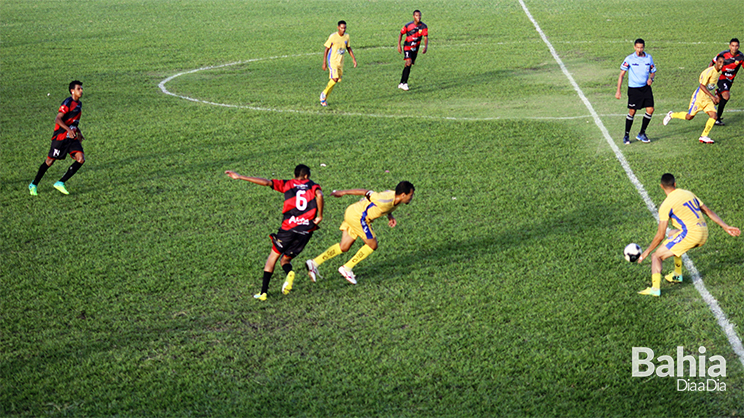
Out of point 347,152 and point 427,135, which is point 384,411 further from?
point 427,135

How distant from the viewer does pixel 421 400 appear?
691 centimetres

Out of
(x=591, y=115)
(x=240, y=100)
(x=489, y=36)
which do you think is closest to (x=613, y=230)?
(x=591, y=115)

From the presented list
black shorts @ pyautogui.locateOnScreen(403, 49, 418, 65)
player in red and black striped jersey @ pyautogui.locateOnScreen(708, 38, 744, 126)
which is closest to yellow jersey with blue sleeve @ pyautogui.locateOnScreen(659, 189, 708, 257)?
player in red and black striped jersey @ pyautogui.locateOnScreen(708, 38, 744, 126)

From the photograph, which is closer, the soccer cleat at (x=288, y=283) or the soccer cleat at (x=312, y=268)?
the soccer cleat at (x=288, y=283)

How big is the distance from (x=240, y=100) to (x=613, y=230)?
11612 mm

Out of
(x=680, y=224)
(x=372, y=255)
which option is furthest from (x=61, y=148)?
(x=680, y=224)

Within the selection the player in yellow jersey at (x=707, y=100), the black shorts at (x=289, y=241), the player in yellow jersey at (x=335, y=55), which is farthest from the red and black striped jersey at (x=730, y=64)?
the black shorts at (x=289, y=241)

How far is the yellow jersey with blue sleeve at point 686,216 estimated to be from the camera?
862cm

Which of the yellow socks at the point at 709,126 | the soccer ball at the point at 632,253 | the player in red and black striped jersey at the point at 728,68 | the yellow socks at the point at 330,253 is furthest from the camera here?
the player in red and black striped jersey at the point at 728,68

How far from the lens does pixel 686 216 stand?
865 cm

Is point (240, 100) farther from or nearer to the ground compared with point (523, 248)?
farther from the ground

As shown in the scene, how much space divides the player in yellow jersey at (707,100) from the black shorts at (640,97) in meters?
0.62

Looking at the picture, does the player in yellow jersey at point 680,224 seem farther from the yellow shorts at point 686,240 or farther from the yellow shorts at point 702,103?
the yellow shorts at point 702,103

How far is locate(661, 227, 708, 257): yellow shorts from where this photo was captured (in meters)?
8.64
